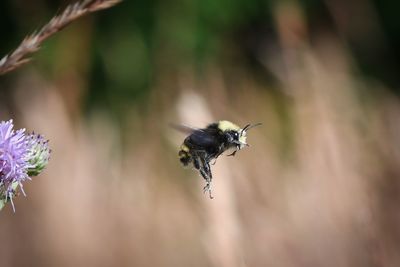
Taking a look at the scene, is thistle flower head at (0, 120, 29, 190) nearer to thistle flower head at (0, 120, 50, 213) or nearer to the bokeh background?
thistle flower head at (0, 120, 50, 213)

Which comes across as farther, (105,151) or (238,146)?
(105,151)

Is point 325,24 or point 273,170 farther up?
point 325,24

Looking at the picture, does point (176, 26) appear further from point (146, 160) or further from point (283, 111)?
point (146, 160)

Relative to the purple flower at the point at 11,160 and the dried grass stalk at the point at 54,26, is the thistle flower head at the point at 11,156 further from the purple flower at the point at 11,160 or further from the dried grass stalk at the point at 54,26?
the dried grass stalk at the point at 54,26

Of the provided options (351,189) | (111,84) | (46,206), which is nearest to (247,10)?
(111,84)

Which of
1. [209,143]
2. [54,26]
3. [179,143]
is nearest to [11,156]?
[54,26]

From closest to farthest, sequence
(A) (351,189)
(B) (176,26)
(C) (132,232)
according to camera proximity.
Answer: (A) (351,189), (C) (132,232), (B) (176,26)

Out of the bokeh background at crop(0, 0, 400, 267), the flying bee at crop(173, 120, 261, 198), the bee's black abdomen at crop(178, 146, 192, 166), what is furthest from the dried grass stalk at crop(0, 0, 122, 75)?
the bokeh background at crop(0, 0, 400, 267)
